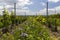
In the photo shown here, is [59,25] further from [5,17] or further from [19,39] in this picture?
[19,39]

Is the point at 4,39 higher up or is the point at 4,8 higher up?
the point at 4,8

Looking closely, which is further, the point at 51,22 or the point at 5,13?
the point at 51,22

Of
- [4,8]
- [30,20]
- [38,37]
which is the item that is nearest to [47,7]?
[4,8]

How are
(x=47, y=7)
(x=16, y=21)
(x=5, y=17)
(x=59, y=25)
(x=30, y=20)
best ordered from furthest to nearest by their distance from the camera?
(x=59, y=25) → (x=16, y=21) → (x=47, y=7) → (x=5, y=17) → (x=30, y=20)

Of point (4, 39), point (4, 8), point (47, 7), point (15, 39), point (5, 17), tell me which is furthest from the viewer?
point (47, 7)

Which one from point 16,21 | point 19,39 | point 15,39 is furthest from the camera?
point 16,21

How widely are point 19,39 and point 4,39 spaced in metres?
1.10

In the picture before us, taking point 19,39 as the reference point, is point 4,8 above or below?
above

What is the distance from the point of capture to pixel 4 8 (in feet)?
37.2

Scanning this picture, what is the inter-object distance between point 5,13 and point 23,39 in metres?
7.49

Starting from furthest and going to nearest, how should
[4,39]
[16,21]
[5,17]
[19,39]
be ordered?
[16,21]
[5,17]
[4,39]
[19,39]

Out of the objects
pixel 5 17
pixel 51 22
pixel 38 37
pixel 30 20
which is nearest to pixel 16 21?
pixel 51 22

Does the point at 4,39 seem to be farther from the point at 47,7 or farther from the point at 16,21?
the point at 16,21

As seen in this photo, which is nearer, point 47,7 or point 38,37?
point 38,37
